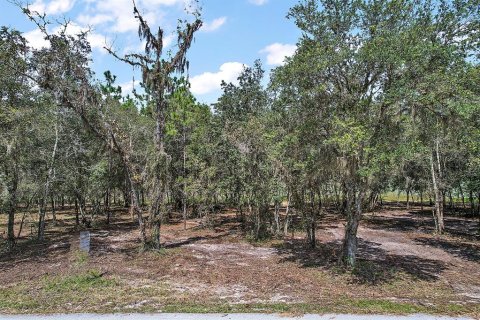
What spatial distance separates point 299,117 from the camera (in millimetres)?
13906

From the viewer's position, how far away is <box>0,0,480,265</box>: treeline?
1107cm

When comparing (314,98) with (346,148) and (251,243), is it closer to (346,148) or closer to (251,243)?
(346,148)

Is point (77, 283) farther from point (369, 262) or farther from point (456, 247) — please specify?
point (456, 247)

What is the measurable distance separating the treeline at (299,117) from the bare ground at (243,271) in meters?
1.49

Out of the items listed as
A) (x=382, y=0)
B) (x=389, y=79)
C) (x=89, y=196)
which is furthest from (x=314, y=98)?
(x=89, y=196)

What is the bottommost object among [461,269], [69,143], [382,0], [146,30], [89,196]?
[461,269]

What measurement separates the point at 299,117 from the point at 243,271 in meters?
5.92

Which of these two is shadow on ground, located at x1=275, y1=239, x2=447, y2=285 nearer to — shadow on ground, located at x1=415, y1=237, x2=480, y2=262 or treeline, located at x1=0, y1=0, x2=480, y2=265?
treeline, located at x1=0, y1=0, x2=480, y2=265

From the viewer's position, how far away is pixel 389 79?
11.8 meters

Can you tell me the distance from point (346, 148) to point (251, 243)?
9552mm

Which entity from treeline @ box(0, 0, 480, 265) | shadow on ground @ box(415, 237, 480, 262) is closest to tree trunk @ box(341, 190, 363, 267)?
treeline @ box(0, 0, 480, 265)

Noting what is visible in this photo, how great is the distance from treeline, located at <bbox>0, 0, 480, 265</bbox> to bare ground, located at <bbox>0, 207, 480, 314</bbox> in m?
1.49

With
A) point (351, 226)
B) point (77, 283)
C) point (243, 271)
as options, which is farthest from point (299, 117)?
point (77, 283)

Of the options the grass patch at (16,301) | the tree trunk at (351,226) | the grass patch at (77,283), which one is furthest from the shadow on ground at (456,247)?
the grass patch at (16,301)
